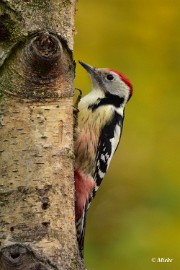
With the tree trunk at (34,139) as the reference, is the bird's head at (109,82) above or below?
above

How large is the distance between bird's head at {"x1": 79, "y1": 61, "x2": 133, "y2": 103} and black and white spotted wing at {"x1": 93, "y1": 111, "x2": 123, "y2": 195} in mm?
260

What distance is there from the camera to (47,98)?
283 cm

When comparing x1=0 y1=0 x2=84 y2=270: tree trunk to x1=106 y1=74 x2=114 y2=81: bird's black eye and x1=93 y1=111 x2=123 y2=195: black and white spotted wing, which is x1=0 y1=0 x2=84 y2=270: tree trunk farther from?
x1=106 y1=74 x2=114 y2=81: bird's black eye

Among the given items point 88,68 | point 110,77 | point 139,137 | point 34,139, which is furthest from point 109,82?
point 34,139

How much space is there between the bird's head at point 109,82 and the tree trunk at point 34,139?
2.12 m

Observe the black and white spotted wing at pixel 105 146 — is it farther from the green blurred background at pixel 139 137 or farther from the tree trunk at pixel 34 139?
the tree trunk at pixel 34 139

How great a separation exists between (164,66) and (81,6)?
75cm

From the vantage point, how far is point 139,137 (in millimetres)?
5129

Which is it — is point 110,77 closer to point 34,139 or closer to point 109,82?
point 109,82

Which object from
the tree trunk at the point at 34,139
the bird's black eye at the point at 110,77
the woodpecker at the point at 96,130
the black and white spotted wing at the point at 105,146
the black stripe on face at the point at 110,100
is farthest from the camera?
the bird's black eye at the point at 110,77

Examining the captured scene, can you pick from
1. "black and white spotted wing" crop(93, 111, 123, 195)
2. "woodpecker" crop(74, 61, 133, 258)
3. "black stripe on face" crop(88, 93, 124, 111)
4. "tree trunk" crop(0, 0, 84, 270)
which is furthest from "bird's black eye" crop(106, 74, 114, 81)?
"tree trunk" crop(0, 0, 84, 270)

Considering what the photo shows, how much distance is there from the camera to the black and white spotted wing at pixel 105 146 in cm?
470

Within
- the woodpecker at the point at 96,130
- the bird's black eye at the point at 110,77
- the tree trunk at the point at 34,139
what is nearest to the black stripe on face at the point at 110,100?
the woodpecker at the point at 96,130

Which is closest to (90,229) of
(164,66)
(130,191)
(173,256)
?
(130,191)
